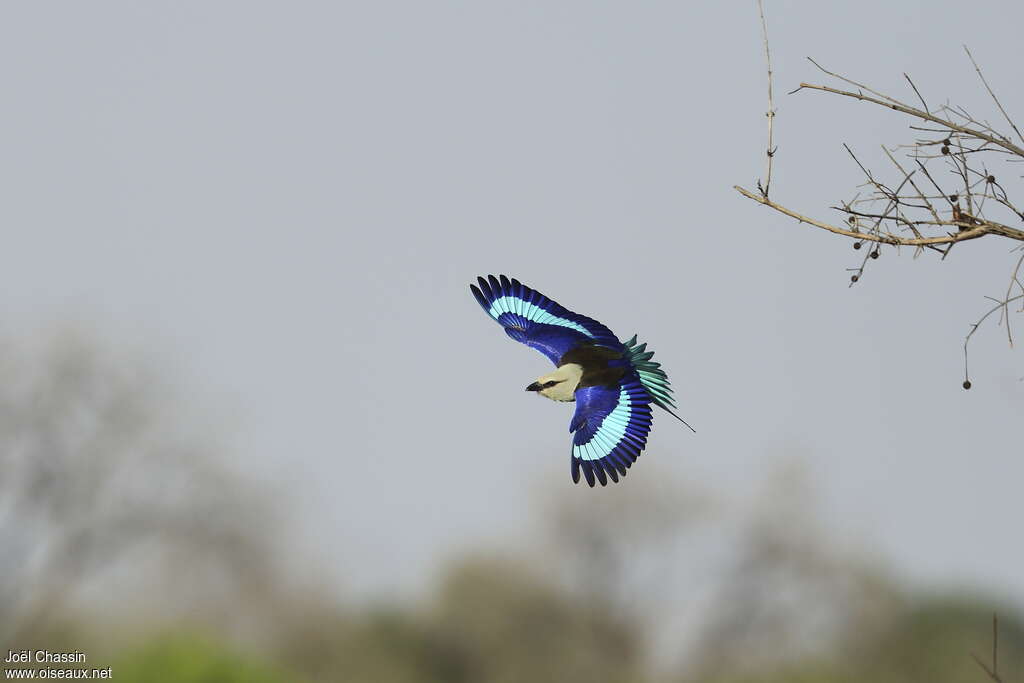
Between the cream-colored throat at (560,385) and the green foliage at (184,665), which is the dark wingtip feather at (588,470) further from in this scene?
the green foliage at (184,665)

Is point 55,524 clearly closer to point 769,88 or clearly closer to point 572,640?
point 572,640

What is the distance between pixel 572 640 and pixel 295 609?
6213 mm

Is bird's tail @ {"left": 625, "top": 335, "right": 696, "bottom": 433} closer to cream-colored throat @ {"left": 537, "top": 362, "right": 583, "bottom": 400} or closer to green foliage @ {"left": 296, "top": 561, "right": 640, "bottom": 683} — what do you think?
cream-colored throat @ {"left": 537, "top": 362, "right": 583, "bottom": 400}

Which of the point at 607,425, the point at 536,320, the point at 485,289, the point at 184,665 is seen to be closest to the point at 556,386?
the point at 607,425

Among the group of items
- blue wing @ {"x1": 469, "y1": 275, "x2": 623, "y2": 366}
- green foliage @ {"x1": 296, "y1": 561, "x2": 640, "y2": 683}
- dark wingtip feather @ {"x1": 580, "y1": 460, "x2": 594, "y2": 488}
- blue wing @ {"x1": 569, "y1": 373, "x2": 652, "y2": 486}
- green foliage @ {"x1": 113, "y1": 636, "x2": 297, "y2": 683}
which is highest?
green foliage @ {"x1": 296, "y1": 561, "x2": 640, "y2": 683}

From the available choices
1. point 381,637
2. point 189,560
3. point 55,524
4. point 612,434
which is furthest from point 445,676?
point 612,434

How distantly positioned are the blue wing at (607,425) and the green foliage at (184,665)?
39.9 feet

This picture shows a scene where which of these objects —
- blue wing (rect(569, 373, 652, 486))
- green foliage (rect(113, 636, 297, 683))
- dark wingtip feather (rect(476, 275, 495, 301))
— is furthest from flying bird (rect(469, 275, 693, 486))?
green foliage (rect(113, 636, 297, 683))

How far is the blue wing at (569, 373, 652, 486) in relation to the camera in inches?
166

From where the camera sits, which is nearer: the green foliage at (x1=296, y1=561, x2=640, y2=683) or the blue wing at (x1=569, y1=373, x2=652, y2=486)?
the blue wing at (x1=569, y1=373, x2=652, y2=486)

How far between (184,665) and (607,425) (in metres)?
12.4

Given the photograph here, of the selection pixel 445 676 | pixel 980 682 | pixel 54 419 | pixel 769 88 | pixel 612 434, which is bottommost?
pixel 612 434

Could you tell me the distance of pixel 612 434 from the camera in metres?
4.26

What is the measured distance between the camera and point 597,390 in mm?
4266
